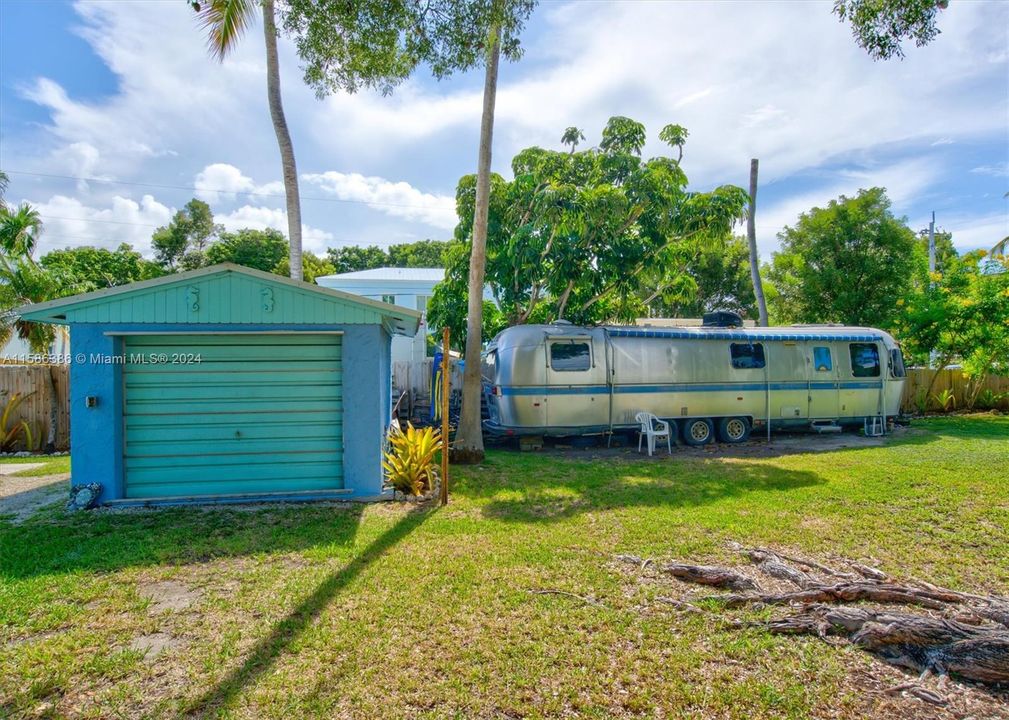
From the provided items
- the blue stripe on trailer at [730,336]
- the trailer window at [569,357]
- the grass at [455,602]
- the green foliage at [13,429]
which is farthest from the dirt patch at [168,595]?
the green foliage at [13,429]

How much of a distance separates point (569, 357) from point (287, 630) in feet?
27.5

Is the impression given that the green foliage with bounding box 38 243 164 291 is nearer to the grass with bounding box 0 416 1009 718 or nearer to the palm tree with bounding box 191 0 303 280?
the palm tree with bounding box 191 0 303 280

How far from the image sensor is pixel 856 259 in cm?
1794

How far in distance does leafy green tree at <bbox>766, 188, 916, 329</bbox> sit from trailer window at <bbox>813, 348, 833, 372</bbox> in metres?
6.01

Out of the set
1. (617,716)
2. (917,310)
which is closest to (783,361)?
(917,310)

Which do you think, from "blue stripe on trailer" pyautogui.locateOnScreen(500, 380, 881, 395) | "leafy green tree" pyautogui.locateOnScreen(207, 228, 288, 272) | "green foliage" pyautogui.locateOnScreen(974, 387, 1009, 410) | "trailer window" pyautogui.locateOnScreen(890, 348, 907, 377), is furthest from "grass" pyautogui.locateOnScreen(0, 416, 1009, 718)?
"leafy green tree" pyautogui.locateOnScreen(207, 228, 288, 272)

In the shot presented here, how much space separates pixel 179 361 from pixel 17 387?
23.3 ft

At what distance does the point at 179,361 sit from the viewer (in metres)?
7.43

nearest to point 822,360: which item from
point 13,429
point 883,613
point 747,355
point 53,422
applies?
point 747,355

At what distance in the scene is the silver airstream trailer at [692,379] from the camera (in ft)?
37.8

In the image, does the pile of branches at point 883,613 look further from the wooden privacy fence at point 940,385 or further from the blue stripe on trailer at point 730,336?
the wooden privacy fence at point 940,385

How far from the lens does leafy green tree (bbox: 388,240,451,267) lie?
47.8m

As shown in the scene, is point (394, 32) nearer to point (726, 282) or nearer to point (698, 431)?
point (698, 431)

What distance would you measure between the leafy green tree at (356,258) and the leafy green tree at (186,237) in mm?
11099
